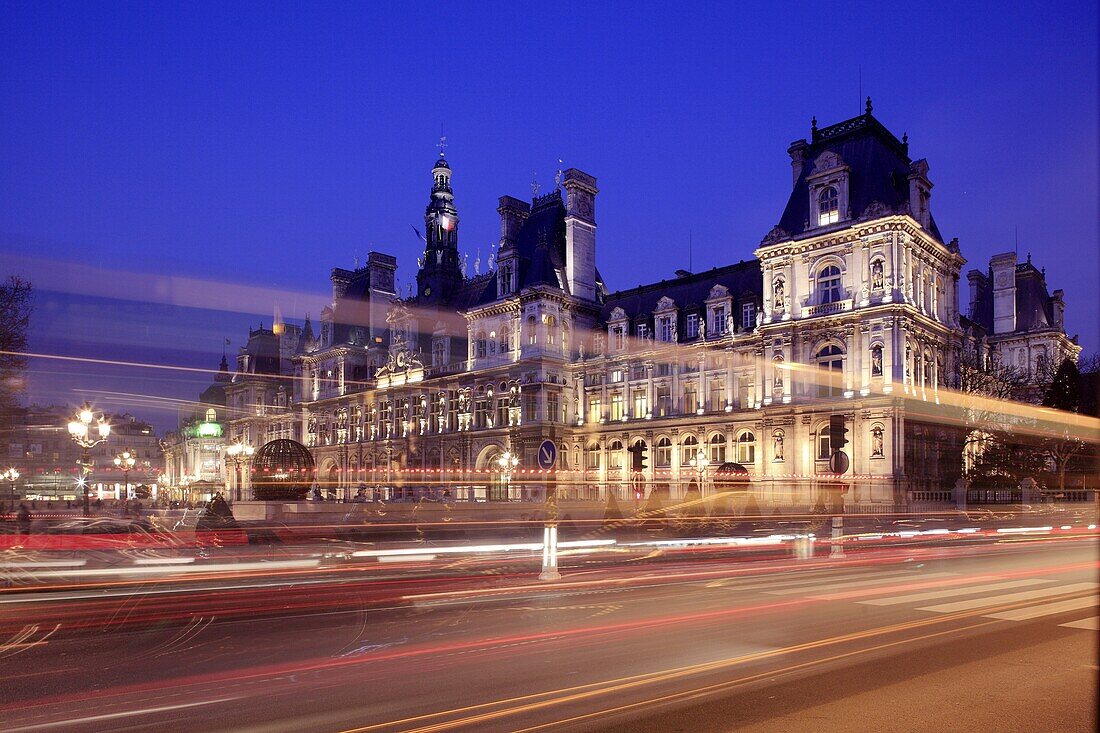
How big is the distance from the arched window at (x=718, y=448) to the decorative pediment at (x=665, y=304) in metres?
9.90

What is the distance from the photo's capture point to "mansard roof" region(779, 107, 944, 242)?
44.5m

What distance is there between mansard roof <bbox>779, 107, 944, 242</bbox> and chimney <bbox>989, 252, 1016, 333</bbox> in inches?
753

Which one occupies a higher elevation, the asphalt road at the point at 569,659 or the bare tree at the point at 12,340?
the bare tree at the point at 12,340

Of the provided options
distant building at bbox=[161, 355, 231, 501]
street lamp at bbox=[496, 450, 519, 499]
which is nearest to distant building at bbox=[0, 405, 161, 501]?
distant building at bbox=[161, 355, 231, 501]

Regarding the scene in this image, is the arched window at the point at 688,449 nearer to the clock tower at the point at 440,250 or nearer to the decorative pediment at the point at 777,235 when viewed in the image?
the decorative pediment at the point at 777,235

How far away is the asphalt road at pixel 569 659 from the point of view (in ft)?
25.2

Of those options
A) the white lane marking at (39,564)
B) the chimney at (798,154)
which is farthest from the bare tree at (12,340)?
the chimney at (798,154)

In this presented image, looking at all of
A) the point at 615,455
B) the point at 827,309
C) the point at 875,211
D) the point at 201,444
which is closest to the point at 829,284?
the point at 827,309

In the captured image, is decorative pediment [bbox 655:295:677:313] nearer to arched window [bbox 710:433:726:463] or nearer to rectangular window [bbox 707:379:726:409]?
rectangular window [bbox 707:379:726:409]

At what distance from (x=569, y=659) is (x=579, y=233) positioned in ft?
176

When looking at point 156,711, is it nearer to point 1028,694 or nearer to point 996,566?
point 1028,694

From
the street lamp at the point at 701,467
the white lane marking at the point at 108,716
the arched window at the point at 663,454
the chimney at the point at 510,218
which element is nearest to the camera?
the white lane marking at the point at 108,716

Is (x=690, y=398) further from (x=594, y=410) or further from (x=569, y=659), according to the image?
(x=569, y=659)

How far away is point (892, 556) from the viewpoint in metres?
24.2
